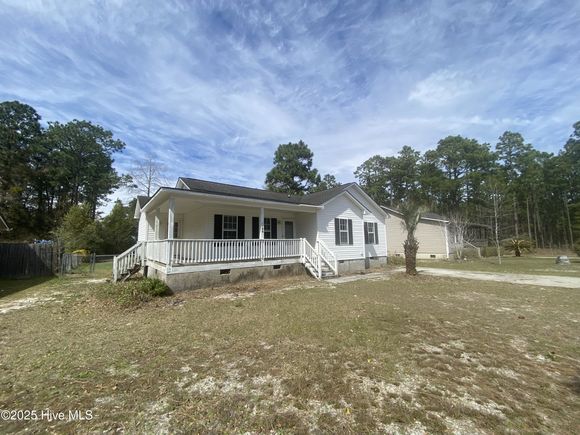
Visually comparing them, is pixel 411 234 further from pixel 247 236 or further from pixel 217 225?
pixel 217 225

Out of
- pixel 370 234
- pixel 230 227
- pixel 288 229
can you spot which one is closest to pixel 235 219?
pixel 230 227

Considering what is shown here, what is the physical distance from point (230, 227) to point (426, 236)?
20168mm

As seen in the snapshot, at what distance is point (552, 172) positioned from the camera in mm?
35625

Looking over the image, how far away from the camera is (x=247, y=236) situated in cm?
1301

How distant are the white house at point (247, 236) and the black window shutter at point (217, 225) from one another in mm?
48

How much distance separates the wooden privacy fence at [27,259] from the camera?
42.1 ft

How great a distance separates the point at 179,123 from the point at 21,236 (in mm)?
26227

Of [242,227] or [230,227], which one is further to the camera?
[242,227]

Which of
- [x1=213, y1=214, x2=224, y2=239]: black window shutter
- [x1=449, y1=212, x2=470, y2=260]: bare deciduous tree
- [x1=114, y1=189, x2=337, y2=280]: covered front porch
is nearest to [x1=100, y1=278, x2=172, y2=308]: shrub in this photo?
[x1=114, y1=189, x2=337, y2=280]: covered front porch

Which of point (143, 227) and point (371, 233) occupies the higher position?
point (143, 227)

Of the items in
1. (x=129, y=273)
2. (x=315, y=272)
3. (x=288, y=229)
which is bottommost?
(x=315, y=272)

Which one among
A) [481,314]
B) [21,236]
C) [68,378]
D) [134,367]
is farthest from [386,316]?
[21,236]

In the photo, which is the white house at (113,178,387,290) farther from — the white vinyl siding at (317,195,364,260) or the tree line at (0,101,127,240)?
the tree line at (0,101,127,240)

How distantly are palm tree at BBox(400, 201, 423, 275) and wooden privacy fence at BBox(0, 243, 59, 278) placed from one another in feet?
62.5
